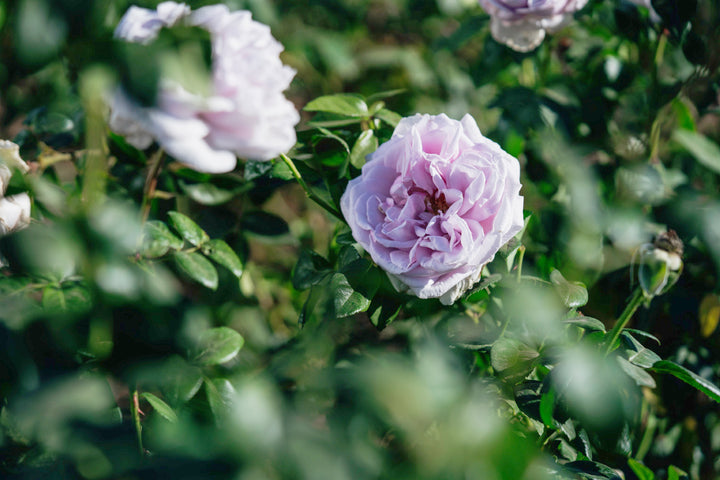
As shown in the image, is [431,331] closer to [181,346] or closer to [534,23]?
[181,346]

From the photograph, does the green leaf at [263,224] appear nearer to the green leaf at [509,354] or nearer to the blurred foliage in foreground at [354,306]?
the blurred foliage in foreground at [354,306]

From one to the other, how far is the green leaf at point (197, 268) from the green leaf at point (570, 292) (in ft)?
1.56

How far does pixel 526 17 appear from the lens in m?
0.96

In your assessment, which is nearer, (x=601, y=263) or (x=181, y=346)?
(x=181, y=346)

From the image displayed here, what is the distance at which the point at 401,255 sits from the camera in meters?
0.67

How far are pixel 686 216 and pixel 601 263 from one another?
0.51 ft

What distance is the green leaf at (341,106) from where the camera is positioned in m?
0.82

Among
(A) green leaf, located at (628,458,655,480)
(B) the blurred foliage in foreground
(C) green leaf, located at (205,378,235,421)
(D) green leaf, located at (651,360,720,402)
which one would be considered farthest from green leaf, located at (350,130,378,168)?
(A) green leaf, located at (628,458,655,480)

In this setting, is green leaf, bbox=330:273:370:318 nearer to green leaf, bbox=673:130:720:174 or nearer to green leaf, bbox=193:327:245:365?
green leaf, bbox=193:327:245:365

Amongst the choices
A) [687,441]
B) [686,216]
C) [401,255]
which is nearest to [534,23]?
[686,216]

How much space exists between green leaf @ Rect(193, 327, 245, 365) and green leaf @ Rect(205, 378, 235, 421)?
3 cm

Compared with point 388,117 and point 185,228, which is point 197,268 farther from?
point 388,117

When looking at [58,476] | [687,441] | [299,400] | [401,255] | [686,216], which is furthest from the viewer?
[687,441]

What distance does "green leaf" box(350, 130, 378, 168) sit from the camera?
2.56 ft
